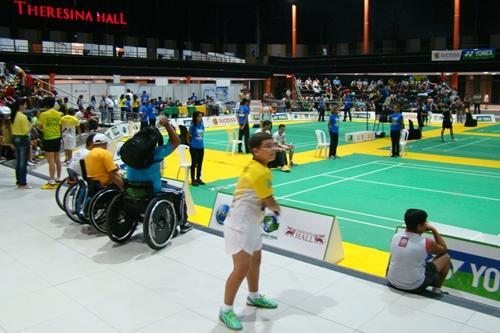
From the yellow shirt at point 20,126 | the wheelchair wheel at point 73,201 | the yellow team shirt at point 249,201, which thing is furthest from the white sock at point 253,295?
the yellow shirt at point 20,126

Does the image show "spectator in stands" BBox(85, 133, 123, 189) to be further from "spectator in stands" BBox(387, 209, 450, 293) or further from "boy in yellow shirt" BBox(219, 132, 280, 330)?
"spectator in stands" BBox(387, 209, 450, 293)

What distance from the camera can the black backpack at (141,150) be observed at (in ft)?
21.1

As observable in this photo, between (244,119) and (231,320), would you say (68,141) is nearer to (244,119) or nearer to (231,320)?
(244,119)

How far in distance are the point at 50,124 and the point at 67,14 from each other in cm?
3248

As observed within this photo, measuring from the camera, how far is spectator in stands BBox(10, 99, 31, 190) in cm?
1027

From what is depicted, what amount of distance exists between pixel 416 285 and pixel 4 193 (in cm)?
831

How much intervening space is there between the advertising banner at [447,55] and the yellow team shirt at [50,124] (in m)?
34.1

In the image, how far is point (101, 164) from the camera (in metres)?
7.39

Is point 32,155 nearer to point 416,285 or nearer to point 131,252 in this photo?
point 131,252

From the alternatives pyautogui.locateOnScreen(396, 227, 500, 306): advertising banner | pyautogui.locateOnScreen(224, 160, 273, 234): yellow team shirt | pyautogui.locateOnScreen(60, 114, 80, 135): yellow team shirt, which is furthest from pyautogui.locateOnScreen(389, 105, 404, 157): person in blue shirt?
pyautogui.locateOnScreen(224, 160, 273, 234): yellow team shirt

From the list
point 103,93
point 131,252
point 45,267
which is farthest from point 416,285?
point 103,93


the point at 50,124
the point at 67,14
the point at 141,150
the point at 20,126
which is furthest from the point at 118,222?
the point at 67,14

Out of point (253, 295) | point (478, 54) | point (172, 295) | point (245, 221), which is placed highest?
point (478, 54)

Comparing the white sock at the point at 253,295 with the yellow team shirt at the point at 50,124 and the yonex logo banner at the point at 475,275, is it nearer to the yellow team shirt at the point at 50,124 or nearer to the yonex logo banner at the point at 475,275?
the yonex logo banner at the point at 475,275
